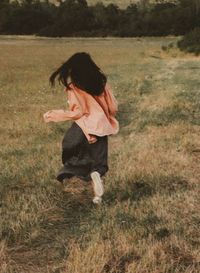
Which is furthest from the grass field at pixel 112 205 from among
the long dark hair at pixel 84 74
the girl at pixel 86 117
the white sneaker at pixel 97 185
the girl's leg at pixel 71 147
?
the long dark hair at pixel 84 74

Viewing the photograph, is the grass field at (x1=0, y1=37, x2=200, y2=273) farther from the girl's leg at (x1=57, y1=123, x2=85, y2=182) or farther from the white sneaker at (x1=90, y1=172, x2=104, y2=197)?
the girl's leg at (x1=57, y1=123, x2=85, y2=182)

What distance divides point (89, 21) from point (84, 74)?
383 ft

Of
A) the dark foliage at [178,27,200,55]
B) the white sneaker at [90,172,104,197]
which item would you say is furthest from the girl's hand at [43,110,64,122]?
the dark foliage at [178,27,200,55]

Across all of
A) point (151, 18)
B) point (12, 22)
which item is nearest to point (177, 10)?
point (151, 18)

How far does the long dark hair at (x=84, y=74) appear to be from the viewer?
736 cm

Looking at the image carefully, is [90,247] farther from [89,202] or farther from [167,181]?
[167,181]

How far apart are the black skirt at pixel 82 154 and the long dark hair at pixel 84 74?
0.54m

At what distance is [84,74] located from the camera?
24.2 feet

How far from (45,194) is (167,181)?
5.85 ft

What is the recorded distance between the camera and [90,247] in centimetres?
542

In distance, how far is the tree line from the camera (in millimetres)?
109750

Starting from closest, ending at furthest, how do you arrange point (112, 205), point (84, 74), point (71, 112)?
point (112, 205)
point (84, 74)
point (71, 112)

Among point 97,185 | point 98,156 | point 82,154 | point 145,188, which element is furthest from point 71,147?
point 145,188

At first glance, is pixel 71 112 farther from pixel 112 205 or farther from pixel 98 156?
pixel 112 205
